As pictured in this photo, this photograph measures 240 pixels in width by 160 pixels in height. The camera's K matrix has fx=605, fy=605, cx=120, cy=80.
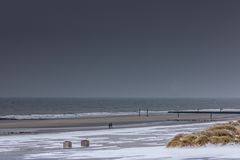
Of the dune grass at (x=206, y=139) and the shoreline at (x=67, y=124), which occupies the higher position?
the shoreline at (x=67, y=124)

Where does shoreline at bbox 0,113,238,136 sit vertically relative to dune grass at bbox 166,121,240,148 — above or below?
above

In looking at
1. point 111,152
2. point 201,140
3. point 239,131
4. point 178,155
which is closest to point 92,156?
point 111,152

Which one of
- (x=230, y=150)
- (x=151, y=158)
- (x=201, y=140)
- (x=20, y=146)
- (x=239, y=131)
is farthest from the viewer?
(x=20, y=146)

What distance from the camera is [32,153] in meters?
30.9

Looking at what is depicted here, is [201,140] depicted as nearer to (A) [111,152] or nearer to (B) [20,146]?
(A) [111,152]

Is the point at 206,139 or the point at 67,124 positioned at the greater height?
the point at 67,124

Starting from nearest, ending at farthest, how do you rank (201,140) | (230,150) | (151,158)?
(151,158) → (230,150) → (201,140)

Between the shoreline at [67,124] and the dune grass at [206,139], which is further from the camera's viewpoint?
the shoreline at [67,124]

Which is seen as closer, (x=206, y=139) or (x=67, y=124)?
(x=206, y=139)

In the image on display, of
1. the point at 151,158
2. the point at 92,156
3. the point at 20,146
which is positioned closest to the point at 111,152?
the point at 92,156

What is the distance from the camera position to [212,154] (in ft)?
90.3

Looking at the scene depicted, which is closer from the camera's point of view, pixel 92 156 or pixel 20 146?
pixel 92 156

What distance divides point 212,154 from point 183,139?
382 centimetres

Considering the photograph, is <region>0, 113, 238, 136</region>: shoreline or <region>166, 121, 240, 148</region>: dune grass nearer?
<region>166, 121, 240, 148</region>: dune grass
